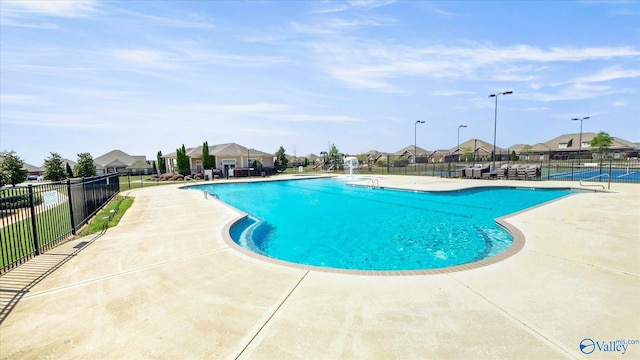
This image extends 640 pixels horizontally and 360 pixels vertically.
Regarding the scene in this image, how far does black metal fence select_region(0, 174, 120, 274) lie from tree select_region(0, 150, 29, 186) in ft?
29.5

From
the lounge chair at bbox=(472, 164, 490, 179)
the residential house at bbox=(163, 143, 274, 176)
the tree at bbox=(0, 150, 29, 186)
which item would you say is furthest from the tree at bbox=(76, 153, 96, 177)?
the lounge chair at bbox=(472, 164, 490, 179)

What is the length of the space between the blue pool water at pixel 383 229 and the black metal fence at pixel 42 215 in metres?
4.33

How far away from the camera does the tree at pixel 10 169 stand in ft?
55.0

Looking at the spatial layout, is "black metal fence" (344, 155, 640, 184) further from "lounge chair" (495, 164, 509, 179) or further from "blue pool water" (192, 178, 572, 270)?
"blue pool water" (192, 178, 572, 270)

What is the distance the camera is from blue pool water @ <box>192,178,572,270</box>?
736 cm

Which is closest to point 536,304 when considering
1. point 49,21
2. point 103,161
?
point 49,21

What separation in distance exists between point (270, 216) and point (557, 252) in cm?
983

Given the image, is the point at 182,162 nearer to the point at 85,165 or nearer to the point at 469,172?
the point at 85,165

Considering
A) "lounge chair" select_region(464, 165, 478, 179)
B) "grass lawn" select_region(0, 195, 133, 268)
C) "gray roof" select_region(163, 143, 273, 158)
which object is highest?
"gray roof" select_region(163, 143, 273, 158)

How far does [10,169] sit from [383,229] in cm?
2250

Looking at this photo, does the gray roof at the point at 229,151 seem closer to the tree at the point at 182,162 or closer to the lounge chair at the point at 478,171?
the tree at the point at 182,162

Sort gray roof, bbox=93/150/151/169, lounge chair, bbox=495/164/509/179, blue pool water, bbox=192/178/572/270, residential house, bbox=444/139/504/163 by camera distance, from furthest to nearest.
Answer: residential house, bbox=444/139/504/163
gray roof, bbox=93/150/151/169
lounge chair, bbox=495/164/509/179
blue pool water, bbox=192/178/572/270

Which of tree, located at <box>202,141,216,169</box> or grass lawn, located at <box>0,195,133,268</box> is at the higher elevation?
tree, located at <box>202,141,216,169</box>

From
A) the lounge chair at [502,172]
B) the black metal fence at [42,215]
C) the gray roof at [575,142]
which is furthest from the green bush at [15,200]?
the gray roof at [575,142]
